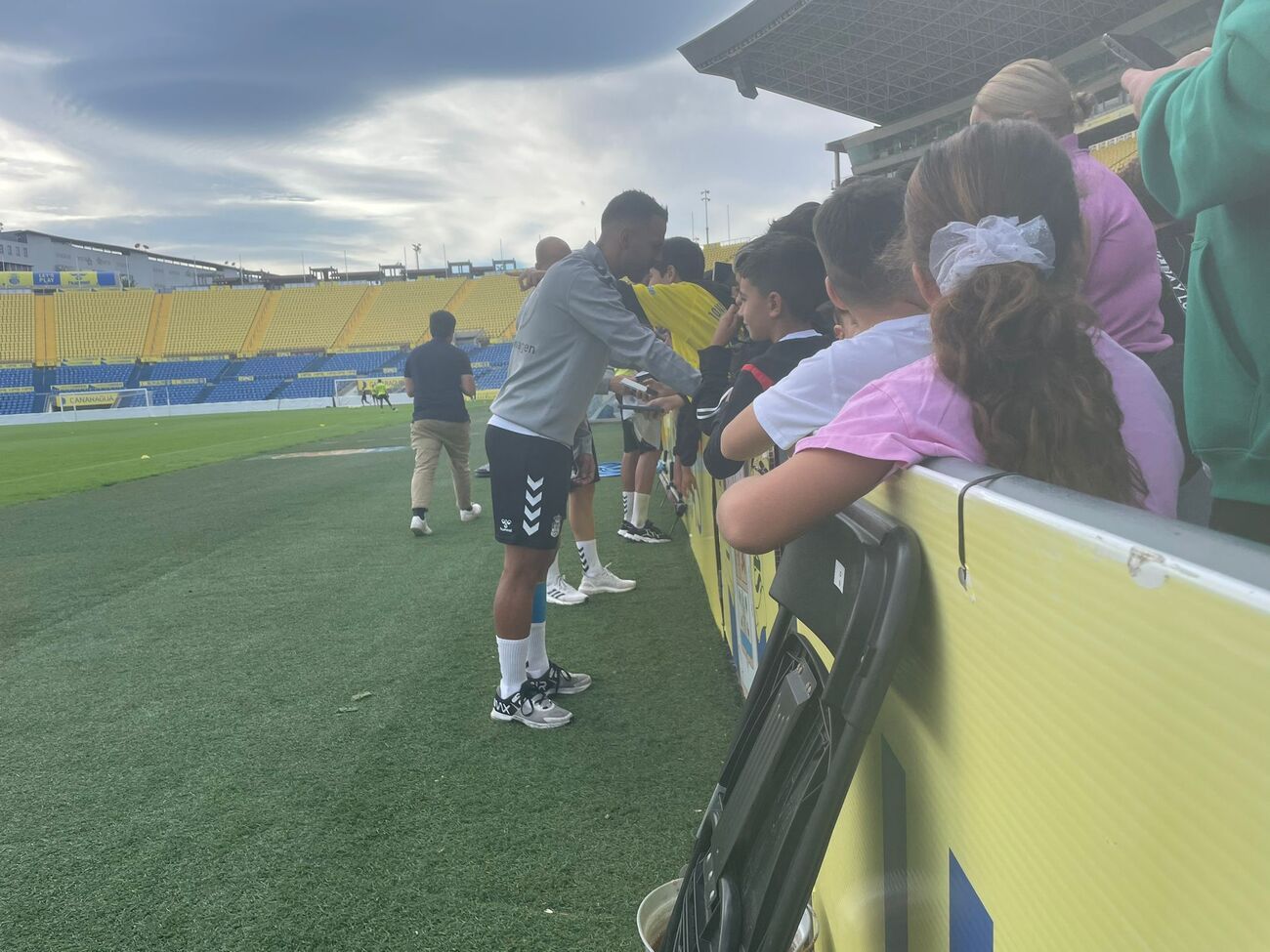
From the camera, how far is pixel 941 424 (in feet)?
3.50

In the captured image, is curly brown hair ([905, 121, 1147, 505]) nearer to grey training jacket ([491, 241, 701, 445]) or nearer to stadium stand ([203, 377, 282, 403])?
grey training jacket ([491, 241, 701, 445])

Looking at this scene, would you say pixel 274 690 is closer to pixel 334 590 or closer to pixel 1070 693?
pixel 334 590

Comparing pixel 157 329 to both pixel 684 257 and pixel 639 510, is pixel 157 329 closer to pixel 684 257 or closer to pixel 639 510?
pixel 639 510

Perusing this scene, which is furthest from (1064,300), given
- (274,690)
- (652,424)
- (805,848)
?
(652,424)

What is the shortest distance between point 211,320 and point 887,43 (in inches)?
1839

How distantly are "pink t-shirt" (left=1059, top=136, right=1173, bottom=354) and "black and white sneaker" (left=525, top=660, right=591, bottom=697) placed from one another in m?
2.22

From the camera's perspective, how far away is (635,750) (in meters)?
2.74

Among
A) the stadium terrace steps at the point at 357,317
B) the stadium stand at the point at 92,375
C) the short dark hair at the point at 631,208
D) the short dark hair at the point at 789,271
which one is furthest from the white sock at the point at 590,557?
the stadium terrace steps at the point at 357,317

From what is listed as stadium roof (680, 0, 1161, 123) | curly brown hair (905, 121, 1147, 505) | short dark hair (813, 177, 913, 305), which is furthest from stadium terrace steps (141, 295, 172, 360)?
curly brown hair (905, 121, 1147, 505)

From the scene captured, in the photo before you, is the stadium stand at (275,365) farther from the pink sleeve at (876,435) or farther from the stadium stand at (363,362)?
the pink sleeve at (876,435)

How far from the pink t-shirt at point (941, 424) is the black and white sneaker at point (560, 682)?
2.27 metres

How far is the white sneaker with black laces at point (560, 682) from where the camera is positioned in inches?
125

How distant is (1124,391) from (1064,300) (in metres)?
0.18

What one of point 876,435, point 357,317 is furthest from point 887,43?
point 357,317
